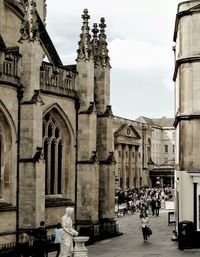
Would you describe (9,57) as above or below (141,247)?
above

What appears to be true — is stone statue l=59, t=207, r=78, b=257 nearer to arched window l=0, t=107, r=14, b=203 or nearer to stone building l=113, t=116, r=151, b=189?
arched window l=0, t=107, r=14, b=203

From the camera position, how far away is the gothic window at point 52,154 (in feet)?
94.8

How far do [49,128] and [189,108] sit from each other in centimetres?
674

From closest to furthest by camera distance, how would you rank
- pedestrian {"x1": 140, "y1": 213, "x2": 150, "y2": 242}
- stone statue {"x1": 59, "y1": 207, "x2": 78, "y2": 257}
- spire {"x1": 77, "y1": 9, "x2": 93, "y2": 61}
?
stone statue {"x1": 59, "y1": 207, "x2": 78, "y2": 257}
pedestrian {"x1": 140, "y1": 213, "x2": 150, "y2": 242}
spire {"x1": 77, "y1": 9, "x2": 93, "y2": 61}

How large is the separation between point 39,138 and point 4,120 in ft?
5.57

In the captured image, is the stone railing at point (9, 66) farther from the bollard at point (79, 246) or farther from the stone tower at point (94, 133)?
the bollard at point (79, 246)

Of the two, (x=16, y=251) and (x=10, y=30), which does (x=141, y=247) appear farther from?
(x=10, y=30)

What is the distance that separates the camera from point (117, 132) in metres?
92.3

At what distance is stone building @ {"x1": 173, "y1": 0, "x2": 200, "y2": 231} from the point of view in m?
26.3

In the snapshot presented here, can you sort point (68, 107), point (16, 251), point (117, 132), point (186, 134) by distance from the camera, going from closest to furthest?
1. point (16, 251)
2. point (186, 134)
3. point (68, 107)
4. point (117, 132)

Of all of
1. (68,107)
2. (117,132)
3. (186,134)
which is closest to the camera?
(186,134)

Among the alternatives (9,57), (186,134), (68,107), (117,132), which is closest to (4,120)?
(9,57)

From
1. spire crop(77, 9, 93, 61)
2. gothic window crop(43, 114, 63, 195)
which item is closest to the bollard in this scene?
gothic window crop(43, 114, 63, 195)

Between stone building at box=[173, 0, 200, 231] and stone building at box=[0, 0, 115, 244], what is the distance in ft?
16.9
